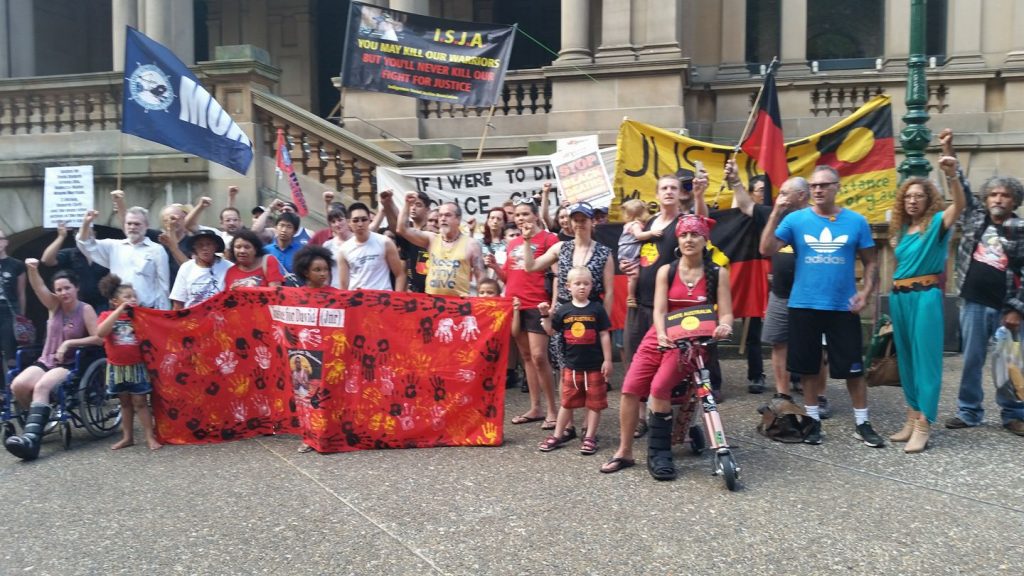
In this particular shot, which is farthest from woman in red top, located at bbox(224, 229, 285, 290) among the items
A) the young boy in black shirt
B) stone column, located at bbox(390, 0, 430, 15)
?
stone column, located at bbox(390, 0, 430, 15)

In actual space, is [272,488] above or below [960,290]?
below

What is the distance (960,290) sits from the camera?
6.95 meters

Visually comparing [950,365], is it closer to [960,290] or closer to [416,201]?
[960,290]

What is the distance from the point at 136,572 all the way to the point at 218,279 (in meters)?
3.51

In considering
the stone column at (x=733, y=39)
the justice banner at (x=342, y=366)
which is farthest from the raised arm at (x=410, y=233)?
the stone column at (x=733, y=39)

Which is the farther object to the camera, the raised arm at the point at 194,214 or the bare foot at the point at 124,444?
the raised arm at the point at 194,214

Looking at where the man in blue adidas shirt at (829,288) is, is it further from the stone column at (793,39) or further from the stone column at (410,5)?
the stone column at (793,39)

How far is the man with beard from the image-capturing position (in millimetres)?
7926

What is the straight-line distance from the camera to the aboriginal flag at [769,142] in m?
8.90

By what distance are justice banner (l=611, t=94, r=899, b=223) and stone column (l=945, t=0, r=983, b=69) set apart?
8.84 m

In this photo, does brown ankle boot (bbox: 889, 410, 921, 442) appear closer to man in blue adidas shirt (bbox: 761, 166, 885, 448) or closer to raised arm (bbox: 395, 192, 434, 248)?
man in blue adidas shirt (bbox: 761, 166, 885, 448)

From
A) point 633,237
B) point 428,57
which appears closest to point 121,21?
point 428,57

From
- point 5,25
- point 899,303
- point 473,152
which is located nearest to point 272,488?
point 899,303

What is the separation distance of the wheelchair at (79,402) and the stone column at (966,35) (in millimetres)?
15386
